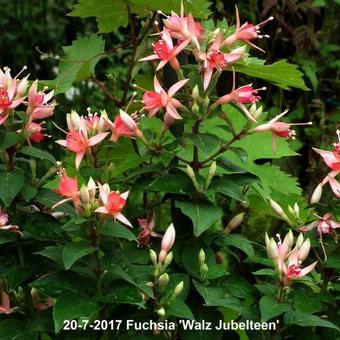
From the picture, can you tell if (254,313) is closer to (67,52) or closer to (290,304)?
(290,304)

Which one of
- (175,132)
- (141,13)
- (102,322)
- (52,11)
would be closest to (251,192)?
(175,132)

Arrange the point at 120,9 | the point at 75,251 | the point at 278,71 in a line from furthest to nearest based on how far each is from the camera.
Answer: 1. the point at 120,9
2. the point at 278,71
3. the point at 75,251

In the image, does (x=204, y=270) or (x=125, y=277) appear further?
(x=204, y=270)

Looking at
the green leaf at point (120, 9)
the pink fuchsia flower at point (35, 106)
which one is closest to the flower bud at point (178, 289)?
the pink fuchsia flower at point (35, 106)

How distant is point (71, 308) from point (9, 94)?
35cm

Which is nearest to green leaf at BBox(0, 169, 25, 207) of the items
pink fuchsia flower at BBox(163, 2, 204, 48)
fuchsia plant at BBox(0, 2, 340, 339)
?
fuchsia plant at BBox(0, 2, 340, 339)

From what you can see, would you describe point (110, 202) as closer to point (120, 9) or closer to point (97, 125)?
point (97, 125)

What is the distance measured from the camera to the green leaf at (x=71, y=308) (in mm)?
1108

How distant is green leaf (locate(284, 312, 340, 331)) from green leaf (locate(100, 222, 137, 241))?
0.80 feet

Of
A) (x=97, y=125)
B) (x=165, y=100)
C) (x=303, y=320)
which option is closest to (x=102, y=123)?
(x=97, y=125)

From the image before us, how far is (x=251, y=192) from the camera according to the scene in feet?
5.45

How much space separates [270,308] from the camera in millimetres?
1167

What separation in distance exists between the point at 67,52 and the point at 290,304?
0.78 metres

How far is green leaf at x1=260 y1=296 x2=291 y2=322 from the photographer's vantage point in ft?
3.76
